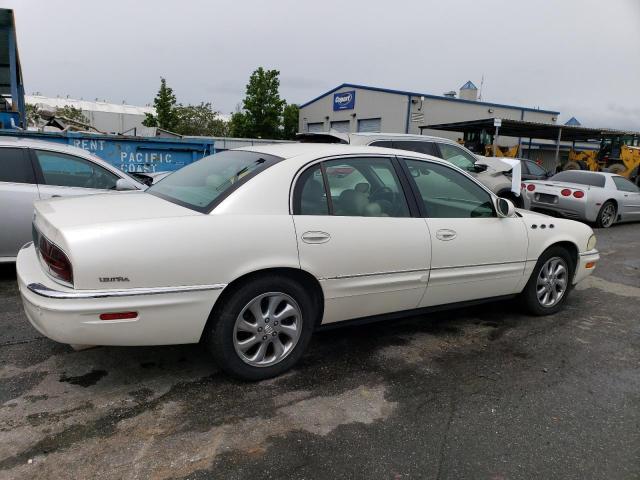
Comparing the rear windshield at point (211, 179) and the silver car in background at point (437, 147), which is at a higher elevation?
the silver car in background at point (437, 147)

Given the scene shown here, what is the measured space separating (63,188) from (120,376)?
2935 millimetres

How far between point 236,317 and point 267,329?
25 centimetres

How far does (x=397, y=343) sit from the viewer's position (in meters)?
4.09

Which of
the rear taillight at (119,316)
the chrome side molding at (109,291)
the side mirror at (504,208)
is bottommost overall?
the rear taillight at (119,316)

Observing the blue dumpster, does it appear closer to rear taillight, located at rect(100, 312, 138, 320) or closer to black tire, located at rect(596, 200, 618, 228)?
rear taillight, located at rect(100, 312, 138, 320)

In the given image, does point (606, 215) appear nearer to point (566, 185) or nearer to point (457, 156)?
point (566, 185)

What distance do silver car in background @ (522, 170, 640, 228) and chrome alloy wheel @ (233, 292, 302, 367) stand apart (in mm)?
8885

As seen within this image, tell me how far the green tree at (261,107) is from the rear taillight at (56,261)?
32886 millimetres

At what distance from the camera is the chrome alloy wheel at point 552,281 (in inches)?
186

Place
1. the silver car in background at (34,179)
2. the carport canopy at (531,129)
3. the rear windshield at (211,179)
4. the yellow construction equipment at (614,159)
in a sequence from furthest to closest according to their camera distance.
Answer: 1. the carport canopy at (531,129)
2. the yellow construction equipment at (614,159)
3. the silver car in background at (34,179)
4. the rear windshield at (211,179)

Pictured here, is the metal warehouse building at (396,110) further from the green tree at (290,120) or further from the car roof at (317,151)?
the car roof at (317,151)

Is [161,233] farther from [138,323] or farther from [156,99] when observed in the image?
[156,99]

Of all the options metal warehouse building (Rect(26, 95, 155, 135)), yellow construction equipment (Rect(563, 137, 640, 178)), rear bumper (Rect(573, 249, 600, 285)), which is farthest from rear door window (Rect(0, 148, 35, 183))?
metal warehouse building (Rect(26, 95, 155, 135))

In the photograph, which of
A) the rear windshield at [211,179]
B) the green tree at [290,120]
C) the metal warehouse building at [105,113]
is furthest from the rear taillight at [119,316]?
the metal warehouse building at [105,113]
